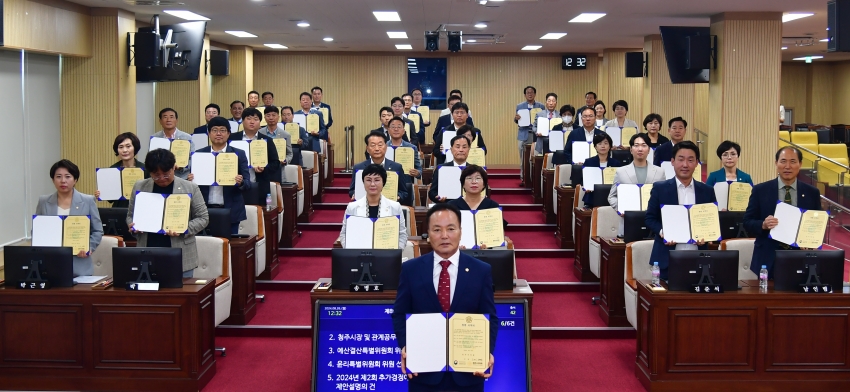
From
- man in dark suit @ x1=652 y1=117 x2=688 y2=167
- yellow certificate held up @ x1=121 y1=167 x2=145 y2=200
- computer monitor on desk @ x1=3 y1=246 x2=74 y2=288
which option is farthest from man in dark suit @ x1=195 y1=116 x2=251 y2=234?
man in dark suit @ x1=652 y1=117 x2=688 y2=167

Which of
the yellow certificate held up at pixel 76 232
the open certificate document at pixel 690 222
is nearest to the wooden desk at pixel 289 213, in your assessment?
the yellow certificate held up at pixel 76 232

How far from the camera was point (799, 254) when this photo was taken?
568cm

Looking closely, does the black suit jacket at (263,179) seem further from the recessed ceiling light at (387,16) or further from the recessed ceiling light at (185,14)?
the recessed ceiling light at (387,16)

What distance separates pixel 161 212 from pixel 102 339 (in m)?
1.00

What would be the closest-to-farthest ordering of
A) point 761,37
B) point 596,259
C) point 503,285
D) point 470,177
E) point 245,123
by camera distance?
point 503,285
point 470,177
point 596,259
point 245,123
point 761,37

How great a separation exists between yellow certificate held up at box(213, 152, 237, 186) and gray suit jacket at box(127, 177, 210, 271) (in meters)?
1.19

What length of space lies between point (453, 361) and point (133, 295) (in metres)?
3.05

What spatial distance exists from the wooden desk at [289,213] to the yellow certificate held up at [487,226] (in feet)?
14.5

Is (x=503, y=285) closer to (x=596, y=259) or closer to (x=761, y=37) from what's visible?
(x=596, y=259)

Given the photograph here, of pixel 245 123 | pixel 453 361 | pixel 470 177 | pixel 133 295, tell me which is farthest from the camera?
pixel 245 123

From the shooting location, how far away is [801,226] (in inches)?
228

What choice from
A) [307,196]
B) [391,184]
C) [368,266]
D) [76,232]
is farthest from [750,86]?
[76,232]

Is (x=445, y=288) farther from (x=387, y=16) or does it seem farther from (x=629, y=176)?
(x=387, y=16)

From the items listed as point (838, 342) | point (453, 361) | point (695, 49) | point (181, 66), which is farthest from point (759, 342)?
point (181, 66)
